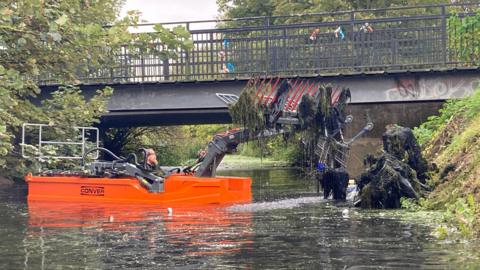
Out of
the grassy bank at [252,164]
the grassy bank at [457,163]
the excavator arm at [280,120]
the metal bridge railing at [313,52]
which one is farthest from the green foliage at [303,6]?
the excavator arm at [280,120]

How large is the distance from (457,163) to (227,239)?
24.2 ft

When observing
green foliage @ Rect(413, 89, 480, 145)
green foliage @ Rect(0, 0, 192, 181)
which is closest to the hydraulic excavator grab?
green foliage @ Rect(413, 89, 480, 145)

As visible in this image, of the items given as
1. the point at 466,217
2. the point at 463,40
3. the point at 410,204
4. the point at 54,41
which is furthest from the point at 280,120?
the point at 54,41

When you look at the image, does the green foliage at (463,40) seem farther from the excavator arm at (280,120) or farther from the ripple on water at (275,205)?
the ripple on water at (275,205)

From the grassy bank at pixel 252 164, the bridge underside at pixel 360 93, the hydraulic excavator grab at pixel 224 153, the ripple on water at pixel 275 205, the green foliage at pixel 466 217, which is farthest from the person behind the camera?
the grassy bank at pixel 252 164

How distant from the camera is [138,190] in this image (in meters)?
24.2

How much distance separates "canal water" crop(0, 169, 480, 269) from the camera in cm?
1300

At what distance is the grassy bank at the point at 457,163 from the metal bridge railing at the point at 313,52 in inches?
112

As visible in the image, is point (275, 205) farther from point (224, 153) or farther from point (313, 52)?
point (313, 52)

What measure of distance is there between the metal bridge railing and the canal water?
358 inches

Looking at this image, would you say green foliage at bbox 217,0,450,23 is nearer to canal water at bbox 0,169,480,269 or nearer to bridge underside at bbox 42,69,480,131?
bridge underside at bbox 42,69,480,131

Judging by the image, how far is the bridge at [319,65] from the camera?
30.5 meters

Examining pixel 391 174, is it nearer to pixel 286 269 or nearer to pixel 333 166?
pixel 333 166

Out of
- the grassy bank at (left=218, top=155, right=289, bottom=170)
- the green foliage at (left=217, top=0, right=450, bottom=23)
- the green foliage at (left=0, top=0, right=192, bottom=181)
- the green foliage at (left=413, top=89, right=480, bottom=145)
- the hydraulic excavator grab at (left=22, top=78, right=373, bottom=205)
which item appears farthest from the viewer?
the grassy bank at (left=218, top=155, right=289, bottom=170)
